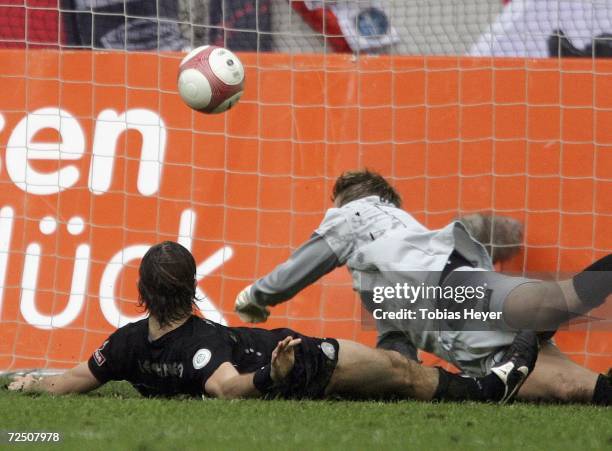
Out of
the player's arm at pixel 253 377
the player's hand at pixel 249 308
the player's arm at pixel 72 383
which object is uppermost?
the player's hand at pixel 249 308

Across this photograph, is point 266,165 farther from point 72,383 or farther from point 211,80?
point 72,383

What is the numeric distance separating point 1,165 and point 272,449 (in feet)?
12.0

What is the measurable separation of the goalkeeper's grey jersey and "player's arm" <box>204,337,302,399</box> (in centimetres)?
80

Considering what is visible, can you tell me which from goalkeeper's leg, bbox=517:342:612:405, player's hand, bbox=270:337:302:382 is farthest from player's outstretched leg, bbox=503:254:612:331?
player's hand, bbox=270:337:302:382

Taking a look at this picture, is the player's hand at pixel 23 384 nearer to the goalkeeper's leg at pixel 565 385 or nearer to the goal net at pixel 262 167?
the goal net at pixel 262 167

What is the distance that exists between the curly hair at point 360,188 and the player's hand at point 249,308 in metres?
0.65

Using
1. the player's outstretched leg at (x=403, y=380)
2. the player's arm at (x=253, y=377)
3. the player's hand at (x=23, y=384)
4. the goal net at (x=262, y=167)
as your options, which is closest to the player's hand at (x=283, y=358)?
the player's arm at (x=253, y=377)

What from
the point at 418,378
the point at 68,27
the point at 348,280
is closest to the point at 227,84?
the point at 348,280

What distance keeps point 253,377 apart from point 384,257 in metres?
1.02

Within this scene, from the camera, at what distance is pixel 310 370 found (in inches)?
201

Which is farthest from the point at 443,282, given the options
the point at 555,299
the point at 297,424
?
the point at 297,424

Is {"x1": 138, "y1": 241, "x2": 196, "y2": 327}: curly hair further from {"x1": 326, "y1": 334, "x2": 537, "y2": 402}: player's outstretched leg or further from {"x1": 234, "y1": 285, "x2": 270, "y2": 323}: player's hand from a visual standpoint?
{"x1": 326, "y1": 334, "x2": 537, "y2": 402}: player's outstretched leg

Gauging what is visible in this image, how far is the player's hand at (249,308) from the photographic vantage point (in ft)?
19.6

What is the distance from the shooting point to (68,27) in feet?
27.6
